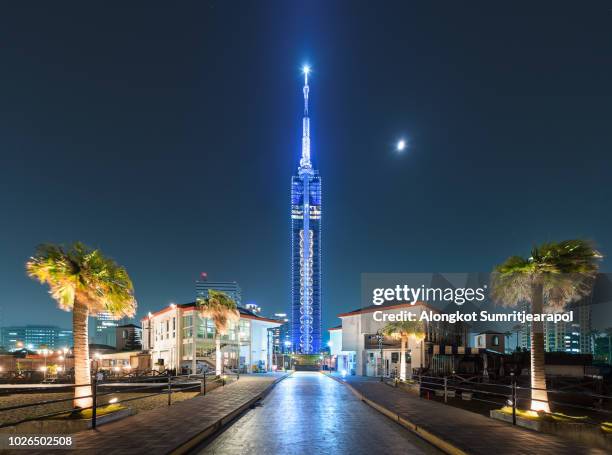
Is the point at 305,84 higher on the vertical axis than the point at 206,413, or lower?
higher

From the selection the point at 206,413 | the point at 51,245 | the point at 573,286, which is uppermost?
the point at 51,245

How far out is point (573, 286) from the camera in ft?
57.0

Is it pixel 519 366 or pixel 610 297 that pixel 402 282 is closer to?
pixel 519 366

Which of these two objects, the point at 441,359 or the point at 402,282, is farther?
the point at 402,282

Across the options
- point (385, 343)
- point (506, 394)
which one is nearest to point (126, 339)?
point (385, 343)

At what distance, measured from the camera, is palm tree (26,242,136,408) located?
17.7m

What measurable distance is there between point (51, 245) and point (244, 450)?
1125cm

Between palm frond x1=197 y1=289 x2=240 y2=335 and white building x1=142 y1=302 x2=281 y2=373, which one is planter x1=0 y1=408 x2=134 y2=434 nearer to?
palm frond x1=197 y1=289 x2=240 y2=335

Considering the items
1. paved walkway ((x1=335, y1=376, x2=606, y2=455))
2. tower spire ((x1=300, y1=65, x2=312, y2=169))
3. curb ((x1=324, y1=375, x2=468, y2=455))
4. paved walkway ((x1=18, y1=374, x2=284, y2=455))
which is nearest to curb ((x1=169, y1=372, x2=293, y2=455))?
paved walkway ((x1=18, y1=374, x2=284, y2=455))

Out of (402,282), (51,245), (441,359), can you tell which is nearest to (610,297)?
(402,282)

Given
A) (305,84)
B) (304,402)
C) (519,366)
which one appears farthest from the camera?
(305,84)

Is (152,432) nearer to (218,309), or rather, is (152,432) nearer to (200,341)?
(218,309)

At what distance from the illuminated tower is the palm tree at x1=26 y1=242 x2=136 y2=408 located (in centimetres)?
10583

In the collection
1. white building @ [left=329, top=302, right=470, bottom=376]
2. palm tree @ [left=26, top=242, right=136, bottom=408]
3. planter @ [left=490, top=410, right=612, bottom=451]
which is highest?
palm tree @ [left=26, top=242, right=136, bottom=408]
